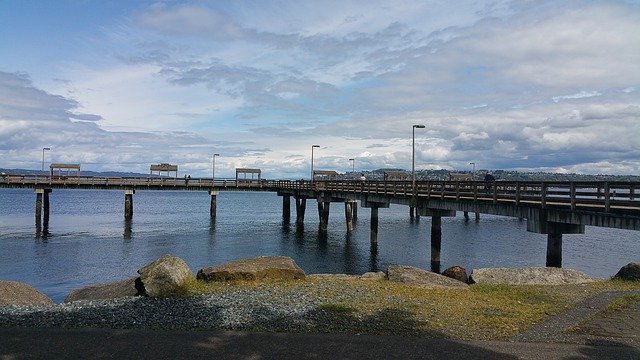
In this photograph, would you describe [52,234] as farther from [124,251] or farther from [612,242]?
[612,242]

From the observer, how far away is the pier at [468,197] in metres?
19.3

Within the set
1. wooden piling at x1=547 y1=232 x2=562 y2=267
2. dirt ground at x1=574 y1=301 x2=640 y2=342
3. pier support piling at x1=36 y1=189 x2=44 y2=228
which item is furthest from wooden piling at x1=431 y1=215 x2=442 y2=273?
pier support piling at x1=36 y1=189 x2=44 y2=228

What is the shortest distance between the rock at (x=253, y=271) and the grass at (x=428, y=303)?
33 cm

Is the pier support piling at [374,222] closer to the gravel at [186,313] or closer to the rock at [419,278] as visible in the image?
the rock at [419,278]

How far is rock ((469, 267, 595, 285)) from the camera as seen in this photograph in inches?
670

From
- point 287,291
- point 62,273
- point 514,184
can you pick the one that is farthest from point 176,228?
point 287,291

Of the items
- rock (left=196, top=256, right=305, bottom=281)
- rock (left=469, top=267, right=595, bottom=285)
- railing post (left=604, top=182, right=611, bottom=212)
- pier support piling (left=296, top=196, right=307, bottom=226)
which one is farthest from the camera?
pier support piling (left=296, top=196, right=307, bottom=226)

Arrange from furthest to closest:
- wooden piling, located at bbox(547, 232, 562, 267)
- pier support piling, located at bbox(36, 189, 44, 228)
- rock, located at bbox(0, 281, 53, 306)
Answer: pier support piling, located at bbox(36, 189, 44, 228)
wooden piling, located at bbox(547, 232, 562, 267)
rock, located at bbox(0, 281, 53, 306)

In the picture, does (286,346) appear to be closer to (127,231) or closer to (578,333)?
(578,333)

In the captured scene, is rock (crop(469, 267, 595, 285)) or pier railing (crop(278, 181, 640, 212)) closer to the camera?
rock (crop(469, 267, 595, 285))

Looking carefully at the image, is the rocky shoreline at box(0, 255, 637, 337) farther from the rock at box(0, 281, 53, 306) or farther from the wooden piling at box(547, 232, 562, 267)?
the wooden piling at box(547, 232, 562, 267)

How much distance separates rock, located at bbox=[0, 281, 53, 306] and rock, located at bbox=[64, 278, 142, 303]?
3.01ft

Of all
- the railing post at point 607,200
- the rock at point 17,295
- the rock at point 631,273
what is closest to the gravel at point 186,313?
the rock at point 17,295

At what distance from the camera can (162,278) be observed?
535 inches
